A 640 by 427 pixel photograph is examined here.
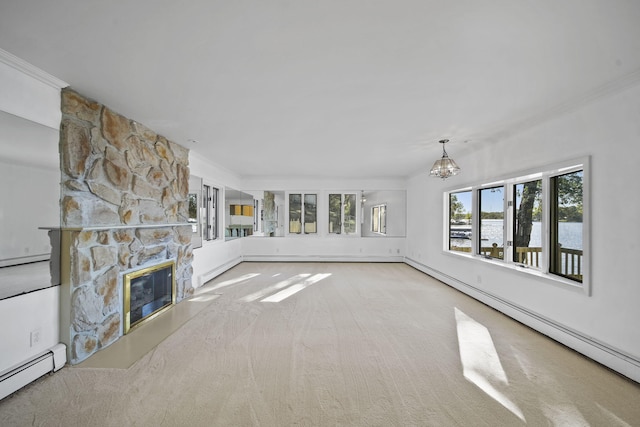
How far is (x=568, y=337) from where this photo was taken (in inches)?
120

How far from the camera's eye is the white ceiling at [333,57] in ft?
5.49

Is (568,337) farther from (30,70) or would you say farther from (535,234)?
(30,70)

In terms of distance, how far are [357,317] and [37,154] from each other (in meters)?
3.76

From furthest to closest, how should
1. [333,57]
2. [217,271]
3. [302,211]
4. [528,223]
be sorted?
[302,211]
[217,271]
[528,223]
[333,57]

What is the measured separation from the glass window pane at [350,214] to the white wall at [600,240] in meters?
4.94

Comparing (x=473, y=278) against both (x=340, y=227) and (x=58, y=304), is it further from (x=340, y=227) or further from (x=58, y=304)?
(x=58, y=304)

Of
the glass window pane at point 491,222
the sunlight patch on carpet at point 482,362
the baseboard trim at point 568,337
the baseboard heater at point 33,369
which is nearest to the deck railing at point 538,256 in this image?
the glass window pane at point 491,222

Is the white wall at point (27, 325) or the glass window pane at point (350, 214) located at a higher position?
the glass window pane at point (350, 214)

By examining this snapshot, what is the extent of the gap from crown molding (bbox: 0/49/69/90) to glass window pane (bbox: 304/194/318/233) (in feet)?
21.4

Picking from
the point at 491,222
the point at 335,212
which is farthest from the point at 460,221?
the point at 335,212

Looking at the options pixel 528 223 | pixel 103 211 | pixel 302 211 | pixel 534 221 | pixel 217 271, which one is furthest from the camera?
pixel 302 211

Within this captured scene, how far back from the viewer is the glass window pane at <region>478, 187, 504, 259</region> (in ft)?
15.0

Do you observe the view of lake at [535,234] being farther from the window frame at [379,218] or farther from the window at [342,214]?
the window frame at [379,218]

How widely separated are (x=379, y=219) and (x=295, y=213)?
10.3 ft
